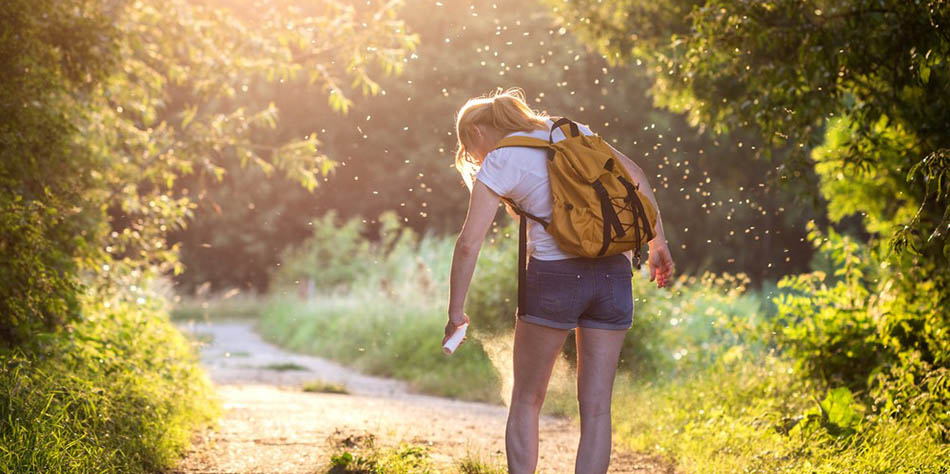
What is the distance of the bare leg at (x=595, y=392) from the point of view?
3748mm

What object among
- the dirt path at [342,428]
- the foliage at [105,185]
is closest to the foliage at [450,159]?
the foliage at [105,185]

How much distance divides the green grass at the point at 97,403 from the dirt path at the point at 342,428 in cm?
24

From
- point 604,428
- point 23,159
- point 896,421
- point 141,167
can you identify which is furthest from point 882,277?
point 141,167

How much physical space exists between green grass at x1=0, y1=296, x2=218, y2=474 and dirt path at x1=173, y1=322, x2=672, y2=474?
0.78 ft

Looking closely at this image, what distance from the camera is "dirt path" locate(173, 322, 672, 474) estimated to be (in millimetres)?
5609

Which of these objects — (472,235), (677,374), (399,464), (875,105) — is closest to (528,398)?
(472,235)

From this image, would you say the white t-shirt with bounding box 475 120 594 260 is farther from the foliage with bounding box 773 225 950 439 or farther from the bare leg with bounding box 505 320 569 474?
the foliage with bounding box 773 225 950 439

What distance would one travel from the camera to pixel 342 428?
21.0 ft

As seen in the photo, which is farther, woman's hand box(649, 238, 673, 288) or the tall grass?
the tall grass

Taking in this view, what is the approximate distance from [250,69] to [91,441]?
18.7 ft

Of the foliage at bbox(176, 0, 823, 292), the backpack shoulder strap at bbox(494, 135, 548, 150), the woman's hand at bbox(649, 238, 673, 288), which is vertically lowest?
the woman's hand at bbox(649, 238, 673, 288)

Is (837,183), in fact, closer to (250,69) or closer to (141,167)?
(250,69)

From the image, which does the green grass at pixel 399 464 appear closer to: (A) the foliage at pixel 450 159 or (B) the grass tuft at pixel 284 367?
(B) the grass tuft at pixel 284 367

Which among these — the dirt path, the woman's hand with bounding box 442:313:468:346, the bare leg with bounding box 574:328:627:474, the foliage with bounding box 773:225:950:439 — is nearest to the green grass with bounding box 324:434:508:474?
the dirt path
